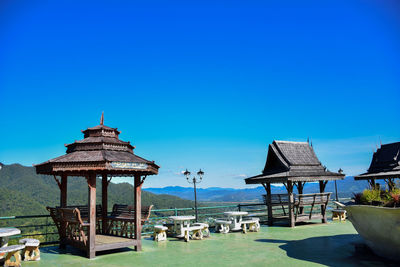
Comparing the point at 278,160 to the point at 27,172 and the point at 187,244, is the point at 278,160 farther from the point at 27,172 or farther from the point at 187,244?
the point at 27,172

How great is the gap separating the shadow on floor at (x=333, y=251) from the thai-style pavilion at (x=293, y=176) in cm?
360

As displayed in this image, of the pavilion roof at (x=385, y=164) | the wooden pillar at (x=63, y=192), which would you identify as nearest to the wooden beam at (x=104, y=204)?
the wooden pillar at (x=63, y=192)

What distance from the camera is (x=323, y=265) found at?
297 inches

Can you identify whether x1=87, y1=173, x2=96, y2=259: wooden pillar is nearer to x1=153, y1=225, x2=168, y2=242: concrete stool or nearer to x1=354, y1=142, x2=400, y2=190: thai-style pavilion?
x1=153, y1=225, x2=168, y2=242: concrete stool

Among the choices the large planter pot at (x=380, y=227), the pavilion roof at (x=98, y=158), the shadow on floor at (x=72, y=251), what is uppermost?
the pavilion roof at (x=98, y=158)

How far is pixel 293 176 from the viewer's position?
48.0 ft

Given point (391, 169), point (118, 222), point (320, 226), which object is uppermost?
point (391, 169)

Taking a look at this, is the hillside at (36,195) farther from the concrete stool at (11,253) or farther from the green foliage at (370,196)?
the green foliage at (370,196)

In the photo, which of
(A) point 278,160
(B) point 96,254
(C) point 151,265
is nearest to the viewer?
(C) point 151,265

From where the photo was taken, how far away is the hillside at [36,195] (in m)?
65.9

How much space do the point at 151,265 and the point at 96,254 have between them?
261 centimetres

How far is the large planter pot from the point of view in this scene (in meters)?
7.20

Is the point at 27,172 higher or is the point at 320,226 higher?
the point at 27,172

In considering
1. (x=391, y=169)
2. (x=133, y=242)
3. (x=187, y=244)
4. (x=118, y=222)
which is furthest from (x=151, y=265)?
(x=391, y=169)
